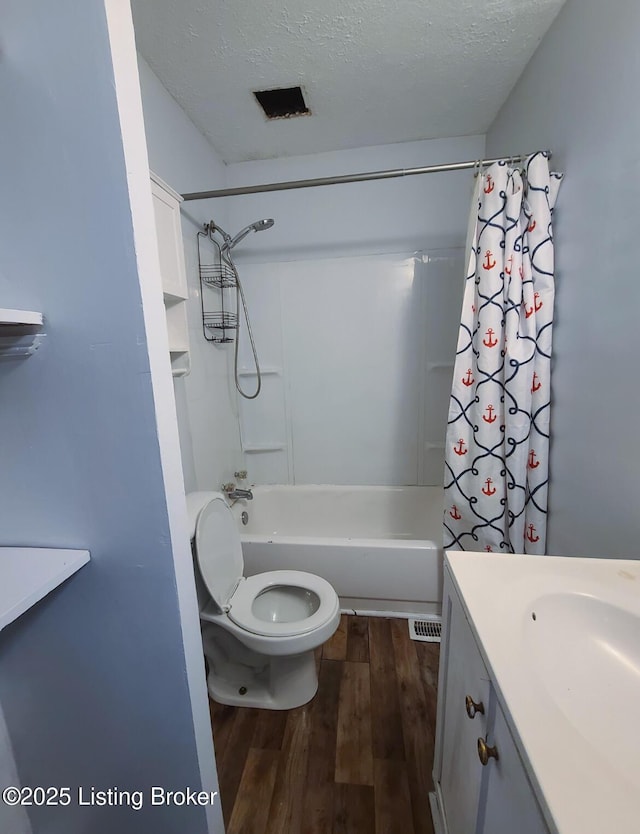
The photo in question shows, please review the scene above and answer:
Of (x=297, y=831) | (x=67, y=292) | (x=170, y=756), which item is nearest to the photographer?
(x=67, y=292)

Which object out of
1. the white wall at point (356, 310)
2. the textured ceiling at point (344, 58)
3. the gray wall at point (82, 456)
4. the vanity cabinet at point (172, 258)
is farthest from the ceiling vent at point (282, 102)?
the gray wall at point (82, 456)

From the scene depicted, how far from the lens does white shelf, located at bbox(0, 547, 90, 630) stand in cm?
Answer: 57

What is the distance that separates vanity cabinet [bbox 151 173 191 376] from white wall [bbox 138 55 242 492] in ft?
0.91

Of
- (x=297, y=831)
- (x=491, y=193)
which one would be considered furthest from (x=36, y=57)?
(x=297, y=831)

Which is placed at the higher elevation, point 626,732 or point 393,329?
point 393,329

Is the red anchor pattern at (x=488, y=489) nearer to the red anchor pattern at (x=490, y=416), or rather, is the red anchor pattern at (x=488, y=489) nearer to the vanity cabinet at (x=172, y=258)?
the red anchor pattern at (x=490, y=416)

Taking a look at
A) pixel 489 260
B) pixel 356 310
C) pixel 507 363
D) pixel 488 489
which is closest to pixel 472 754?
pixel 488 489

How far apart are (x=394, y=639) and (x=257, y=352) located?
72.5 inches

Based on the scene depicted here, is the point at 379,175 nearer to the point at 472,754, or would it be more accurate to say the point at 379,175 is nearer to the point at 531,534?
the point at 531,534

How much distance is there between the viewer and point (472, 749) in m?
0.68

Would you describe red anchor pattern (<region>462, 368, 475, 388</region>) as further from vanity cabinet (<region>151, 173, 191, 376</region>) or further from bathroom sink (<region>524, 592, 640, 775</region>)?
vanity cabinet (<region>151, 173, 191, 376</region>)

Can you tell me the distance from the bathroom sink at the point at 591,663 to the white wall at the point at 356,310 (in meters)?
1.61

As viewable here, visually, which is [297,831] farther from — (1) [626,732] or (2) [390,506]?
(2) [390,506]

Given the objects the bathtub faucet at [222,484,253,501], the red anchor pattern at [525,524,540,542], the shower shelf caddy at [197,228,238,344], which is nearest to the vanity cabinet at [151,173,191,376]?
the shower shelf caddy at [197,228,238,344]
